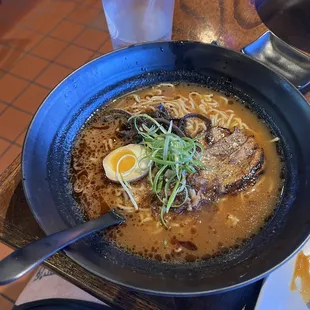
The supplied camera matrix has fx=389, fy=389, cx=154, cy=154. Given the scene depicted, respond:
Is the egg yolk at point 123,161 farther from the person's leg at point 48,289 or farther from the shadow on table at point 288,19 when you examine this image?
the shadow on table at point 288,19

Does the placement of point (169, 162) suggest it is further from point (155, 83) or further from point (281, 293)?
point (281, 293)

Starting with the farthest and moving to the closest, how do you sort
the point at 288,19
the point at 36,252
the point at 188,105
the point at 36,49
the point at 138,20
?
the point at 36,49
the point at 288,19
the point at 138,20
the point at 188,105
the point at 36,252

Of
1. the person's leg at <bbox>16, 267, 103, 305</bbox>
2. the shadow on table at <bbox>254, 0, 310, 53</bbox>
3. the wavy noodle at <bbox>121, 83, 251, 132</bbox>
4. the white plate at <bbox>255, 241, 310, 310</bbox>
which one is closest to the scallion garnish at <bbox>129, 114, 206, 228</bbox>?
the wavy noodle at <bbox>121, 83, 251, 132</bbox>

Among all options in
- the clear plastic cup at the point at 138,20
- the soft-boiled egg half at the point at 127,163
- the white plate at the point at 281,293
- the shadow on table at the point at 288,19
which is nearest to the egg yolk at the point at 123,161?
the soft-boiled egg half at the point at 127,163

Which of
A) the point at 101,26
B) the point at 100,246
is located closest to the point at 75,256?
the point at 100,246

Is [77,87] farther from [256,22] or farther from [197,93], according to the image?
[256,22]

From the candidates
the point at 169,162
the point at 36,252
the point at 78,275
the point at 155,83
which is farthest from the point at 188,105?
the point at 36,252
